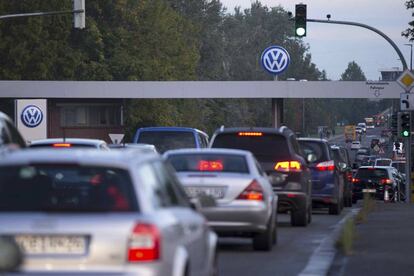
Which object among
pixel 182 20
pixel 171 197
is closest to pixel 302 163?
pixel 171 197

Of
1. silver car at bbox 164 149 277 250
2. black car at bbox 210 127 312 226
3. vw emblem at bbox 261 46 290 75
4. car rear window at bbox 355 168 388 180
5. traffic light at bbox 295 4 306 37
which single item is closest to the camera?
silver car at bbox 164 149 277 250

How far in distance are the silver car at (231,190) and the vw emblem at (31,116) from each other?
1073 inches

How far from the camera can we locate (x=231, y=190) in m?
17.4

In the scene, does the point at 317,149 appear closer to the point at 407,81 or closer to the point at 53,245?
the point at 407,81

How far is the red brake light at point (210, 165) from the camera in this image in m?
17.9

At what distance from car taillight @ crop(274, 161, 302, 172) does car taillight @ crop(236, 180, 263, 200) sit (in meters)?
5.31

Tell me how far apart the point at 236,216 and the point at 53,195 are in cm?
734

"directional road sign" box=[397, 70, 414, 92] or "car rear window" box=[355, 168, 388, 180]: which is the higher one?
"directional road sign" box=[397, 70, 414, 92]

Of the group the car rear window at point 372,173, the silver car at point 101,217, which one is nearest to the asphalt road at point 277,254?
the silver car at point 101,217

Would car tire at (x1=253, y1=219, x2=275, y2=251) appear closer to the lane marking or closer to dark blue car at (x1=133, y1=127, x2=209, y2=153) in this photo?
the lane marking

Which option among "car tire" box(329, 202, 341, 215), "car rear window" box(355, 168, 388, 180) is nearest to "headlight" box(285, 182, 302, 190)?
"car tire" box(329, 202, 341, 215)

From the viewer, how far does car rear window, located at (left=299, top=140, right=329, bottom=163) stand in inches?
1184

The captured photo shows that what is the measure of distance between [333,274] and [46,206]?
6.53m

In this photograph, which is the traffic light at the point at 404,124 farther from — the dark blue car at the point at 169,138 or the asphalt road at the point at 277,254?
the asphalt road at the point at 277,254
